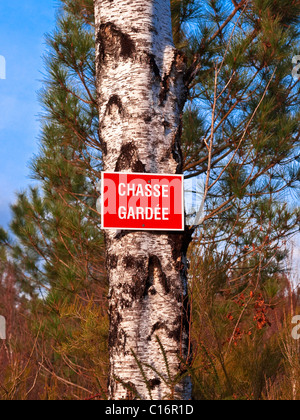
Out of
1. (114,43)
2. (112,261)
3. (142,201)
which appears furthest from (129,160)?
(114,43)

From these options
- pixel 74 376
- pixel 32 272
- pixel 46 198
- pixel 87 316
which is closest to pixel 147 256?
pixel 87 316

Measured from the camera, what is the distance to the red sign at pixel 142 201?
175 cm

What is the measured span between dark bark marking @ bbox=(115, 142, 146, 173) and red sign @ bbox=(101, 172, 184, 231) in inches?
2.0

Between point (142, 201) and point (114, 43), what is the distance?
75cm

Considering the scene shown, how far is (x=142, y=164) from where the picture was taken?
188 centimetres

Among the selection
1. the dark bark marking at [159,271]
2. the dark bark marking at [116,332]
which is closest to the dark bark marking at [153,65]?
the dark bark marking at [159,271]

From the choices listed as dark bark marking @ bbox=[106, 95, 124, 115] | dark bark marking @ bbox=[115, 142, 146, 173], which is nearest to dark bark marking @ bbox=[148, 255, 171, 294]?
dark bark marking @ bbox=[115, 142, 146, 173]

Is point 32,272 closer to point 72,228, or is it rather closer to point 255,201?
point 72,228

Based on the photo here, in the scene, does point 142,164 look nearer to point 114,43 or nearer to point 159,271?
point 159,271

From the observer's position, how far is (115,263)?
1909 millimetres

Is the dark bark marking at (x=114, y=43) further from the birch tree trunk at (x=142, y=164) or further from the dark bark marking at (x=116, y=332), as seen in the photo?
the dark bark marking at (x=116, y=332)

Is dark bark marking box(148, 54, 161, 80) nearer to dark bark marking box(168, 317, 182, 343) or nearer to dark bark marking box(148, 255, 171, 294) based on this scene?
Result: dark bark marking box(148, 255, 171, 294)

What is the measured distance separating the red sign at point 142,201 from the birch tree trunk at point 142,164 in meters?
0.06
